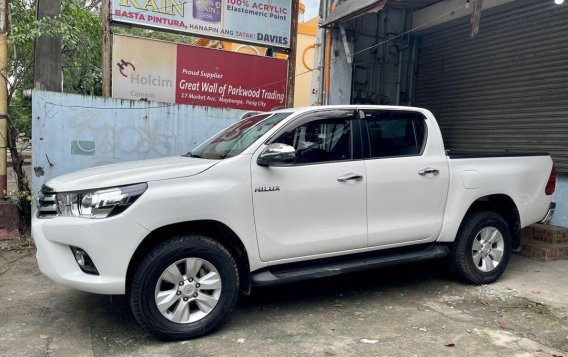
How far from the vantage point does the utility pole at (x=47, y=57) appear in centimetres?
676

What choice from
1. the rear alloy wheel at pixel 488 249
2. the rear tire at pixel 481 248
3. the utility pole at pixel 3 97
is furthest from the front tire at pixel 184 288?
the utility pole at pixel 3 97

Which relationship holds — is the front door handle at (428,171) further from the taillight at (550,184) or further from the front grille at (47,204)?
the front grille at (47,204)

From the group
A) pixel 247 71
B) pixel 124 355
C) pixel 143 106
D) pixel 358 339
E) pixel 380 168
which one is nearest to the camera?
pixel 124 355

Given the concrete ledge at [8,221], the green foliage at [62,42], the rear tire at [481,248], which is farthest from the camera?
the green foliage at [62,42]

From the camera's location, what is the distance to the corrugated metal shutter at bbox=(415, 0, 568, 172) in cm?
710

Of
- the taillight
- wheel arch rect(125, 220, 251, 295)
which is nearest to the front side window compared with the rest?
wheel arch rect(125, 220, 251, 295)

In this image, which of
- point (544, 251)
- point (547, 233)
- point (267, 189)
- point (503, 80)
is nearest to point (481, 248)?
point (544, 251)

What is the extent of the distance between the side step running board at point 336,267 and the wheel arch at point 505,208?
2.38 ft

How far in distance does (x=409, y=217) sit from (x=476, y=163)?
1041 millimetres

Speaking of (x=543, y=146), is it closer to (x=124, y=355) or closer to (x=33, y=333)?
(x=124, y=355)

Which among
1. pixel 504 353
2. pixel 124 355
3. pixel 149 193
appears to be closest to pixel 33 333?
pixel 124 355

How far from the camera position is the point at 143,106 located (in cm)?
681

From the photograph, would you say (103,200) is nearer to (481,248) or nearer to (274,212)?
(274,212)

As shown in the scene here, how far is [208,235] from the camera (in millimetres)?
3828
